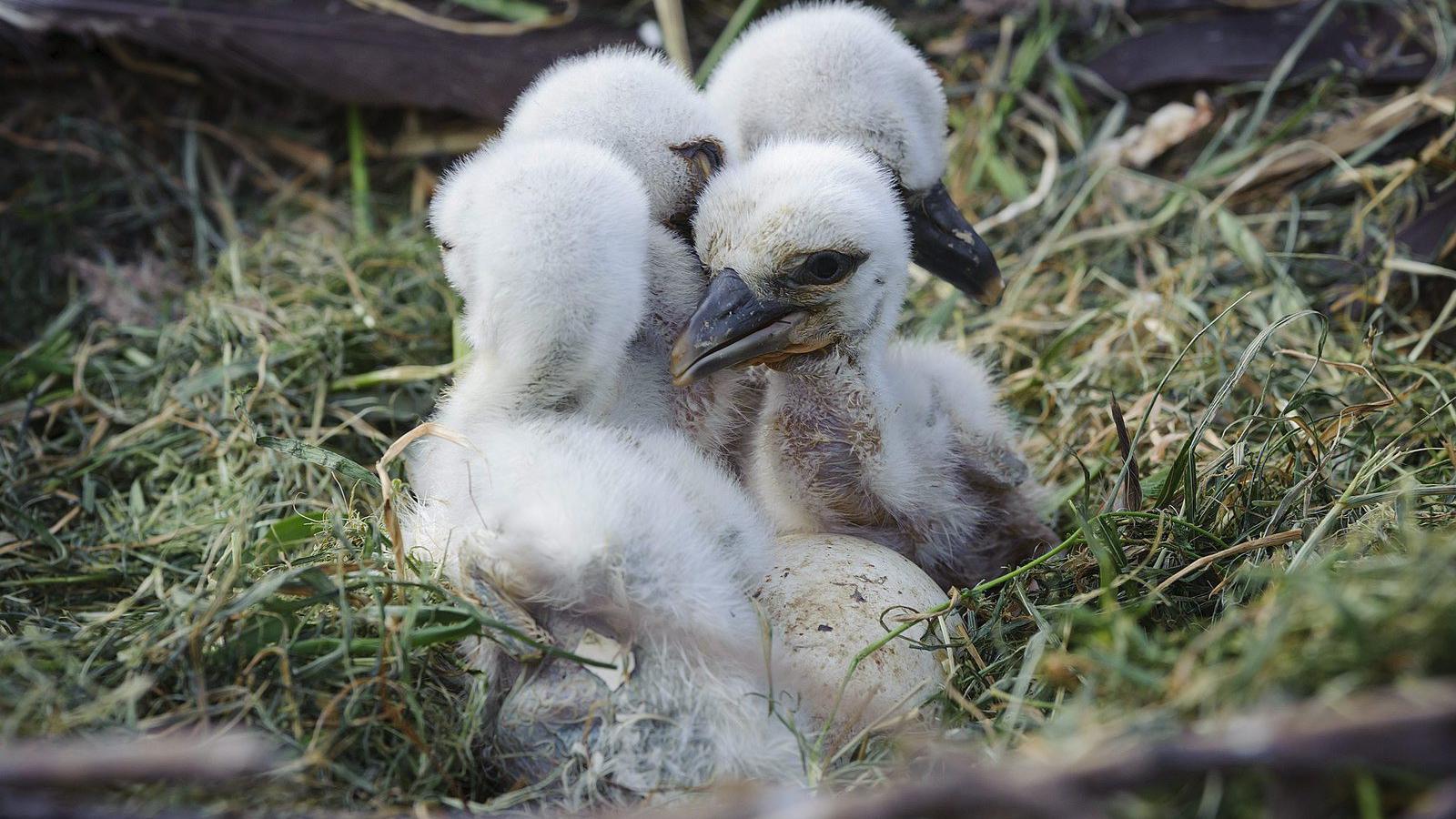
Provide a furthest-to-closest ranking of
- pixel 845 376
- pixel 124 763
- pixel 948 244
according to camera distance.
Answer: pixel 948 244 < pixel 845 376 < pixel 124 763

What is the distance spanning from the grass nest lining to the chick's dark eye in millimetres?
511

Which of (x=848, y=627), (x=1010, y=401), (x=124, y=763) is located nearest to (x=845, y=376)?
(x=848, y=627)

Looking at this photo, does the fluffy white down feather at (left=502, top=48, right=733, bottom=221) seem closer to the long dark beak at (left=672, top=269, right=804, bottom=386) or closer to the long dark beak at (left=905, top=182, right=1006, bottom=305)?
the long dark beak at (left=672, top=269, right=804, bottom=386)

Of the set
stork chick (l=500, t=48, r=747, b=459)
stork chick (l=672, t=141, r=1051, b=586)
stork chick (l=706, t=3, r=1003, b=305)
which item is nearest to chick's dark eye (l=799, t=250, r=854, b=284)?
stork chick (l=672, t=141, r=1051, b=586)

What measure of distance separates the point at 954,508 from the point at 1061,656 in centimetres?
72

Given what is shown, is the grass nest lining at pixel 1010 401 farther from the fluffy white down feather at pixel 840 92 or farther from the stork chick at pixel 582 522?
the fluffy white down feather at pixel 840 92

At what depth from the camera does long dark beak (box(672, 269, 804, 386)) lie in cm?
172

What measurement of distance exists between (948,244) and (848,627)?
873mm

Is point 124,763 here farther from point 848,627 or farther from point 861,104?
point 861,104

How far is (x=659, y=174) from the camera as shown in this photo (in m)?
1.93

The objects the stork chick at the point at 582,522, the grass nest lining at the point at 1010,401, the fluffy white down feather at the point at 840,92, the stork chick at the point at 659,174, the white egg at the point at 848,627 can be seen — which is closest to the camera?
the grass nest lining at the point at 1010,401

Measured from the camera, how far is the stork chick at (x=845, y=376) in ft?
5.67

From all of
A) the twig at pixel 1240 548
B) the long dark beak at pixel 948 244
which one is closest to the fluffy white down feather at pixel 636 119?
the long dark beak at pixel 948 244

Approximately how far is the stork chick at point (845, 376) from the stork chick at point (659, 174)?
9 centimetres
